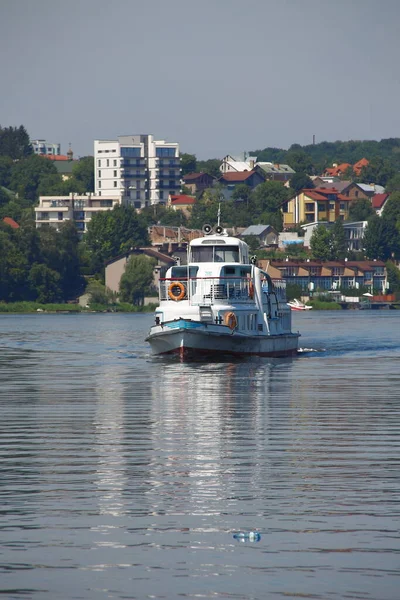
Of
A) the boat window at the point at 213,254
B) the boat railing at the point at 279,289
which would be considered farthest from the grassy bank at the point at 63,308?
the boat window at the point at 213,254

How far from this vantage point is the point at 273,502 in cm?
1830

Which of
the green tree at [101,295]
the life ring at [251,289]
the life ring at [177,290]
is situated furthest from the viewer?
the green tree at [101,295]

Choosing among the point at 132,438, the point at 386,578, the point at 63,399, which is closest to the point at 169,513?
the point at 386,578

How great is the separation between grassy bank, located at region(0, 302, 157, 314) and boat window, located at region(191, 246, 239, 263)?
109 m

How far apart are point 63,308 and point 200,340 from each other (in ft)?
384

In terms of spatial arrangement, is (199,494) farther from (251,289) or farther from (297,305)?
(297,305)

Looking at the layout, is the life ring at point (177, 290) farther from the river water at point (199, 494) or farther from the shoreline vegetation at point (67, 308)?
the shoreline vegetation at point (67, 308)

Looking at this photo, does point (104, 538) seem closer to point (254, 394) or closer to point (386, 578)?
point (386, 578)

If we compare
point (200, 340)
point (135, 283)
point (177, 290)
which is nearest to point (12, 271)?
point (135, 283)

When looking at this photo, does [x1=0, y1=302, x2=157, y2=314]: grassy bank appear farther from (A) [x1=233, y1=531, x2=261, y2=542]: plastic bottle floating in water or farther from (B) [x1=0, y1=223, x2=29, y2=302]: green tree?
(A) [x1=233, y1=531, x2=261, y2=542]: plastic bottle floating in water

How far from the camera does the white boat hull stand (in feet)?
170

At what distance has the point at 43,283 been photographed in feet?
556

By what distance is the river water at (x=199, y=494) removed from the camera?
47.2ft

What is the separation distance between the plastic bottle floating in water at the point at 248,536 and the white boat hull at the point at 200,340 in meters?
35.4
